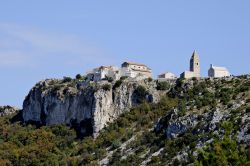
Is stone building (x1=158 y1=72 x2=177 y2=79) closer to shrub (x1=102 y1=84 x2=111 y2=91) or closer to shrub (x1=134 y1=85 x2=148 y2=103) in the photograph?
shrub (x1=134 y1=85 x2=148 y2=103)

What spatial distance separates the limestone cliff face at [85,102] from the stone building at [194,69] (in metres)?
4.83

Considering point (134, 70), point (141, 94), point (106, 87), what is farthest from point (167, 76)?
point (106, 87)

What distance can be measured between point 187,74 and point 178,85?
182 inches

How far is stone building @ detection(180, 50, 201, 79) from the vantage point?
105m

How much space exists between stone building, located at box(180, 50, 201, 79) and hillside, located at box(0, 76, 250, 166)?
3840 mm

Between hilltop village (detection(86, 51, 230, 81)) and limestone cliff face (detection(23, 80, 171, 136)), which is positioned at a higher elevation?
hilltop village (detection(86, 51, 230, 81))

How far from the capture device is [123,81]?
104688 mm

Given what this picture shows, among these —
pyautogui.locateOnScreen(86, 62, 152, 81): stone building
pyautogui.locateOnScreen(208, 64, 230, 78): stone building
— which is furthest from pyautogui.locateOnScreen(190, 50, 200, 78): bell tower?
pyautogui.locateOnScreen(86, 62, 152, 81): stone building

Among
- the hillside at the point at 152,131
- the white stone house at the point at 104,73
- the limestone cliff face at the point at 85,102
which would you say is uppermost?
the white stone house at the point at 104,73

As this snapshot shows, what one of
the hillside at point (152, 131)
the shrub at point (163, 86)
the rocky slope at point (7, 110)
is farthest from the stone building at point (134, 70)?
the rocky slope at point (7, 110)

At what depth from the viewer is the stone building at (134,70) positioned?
371 feet

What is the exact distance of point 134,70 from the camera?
4560 inches

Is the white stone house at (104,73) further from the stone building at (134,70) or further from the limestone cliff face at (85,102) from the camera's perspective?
the limestone cliff face at (85,102)

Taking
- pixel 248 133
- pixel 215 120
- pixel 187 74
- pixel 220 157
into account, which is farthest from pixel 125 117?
pixel 220 157
